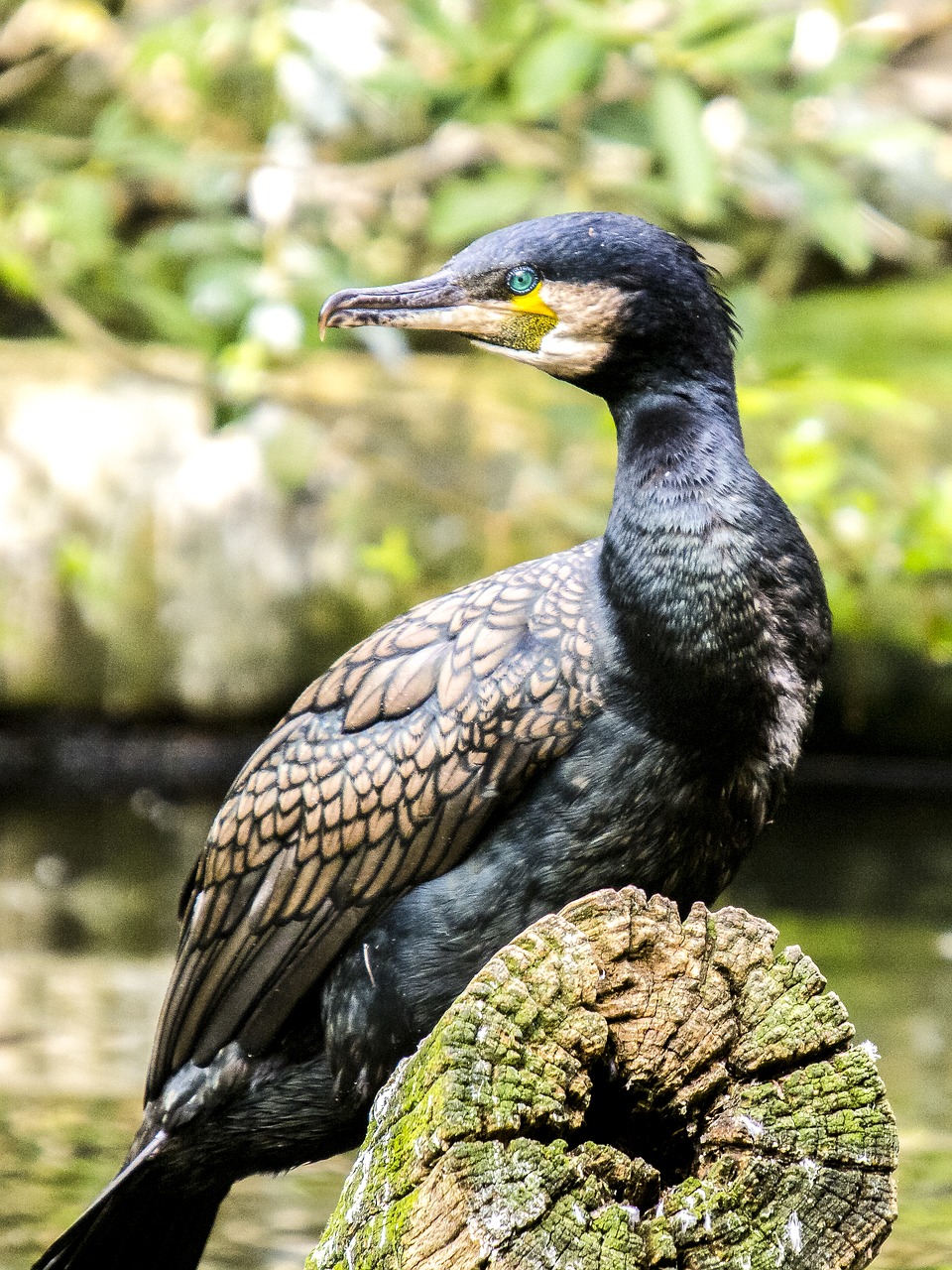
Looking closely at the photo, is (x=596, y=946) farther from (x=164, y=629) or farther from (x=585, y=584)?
(x=164, y=629)

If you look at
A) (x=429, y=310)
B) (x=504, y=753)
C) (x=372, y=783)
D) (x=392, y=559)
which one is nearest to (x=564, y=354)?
(x=429, y=310)

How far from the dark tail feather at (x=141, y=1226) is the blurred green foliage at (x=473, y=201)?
334cm

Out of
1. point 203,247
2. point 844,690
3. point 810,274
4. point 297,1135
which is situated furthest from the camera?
point 810,274

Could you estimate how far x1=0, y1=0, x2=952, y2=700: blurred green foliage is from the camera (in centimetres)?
591

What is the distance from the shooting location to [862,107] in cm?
838

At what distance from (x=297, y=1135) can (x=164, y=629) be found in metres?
5.34

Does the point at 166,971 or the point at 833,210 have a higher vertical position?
the point at 833,210

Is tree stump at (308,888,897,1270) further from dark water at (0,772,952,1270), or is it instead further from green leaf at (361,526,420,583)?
green leaf at (361,526,420,583)

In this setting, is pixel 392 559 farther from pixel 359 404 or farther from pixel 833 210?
pixel 833 210

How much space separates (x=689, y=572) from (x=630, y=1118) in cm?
90

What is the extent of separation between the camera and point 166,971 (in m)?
5.70

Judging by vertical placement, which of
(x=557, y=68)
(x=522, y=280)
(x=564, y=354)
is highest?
(x=557, y=68)

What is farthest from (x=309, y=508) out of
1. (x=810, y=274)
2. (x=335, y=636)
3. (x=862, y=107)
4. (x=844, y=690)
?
(x=810, y=274)

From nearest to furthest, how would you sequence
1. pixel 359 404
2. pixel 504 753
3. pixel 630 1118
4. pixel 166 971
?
1. pixel 630 1118
2. pixel 504 753
3. pixel 166 971
4. pixel 359 404
